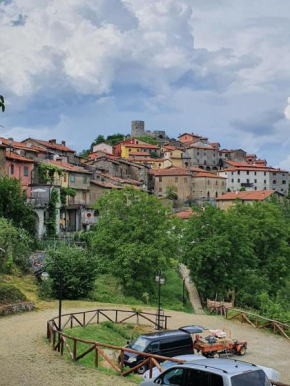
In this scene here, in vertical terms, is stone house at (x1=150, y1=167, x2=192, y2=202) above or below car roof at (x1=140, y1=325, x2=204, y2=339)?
above

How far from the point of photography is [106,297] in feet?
128

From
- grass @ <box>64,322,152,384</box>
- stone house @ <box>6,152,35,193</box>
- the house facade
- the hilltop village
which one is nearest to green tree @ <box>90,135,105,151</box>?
the hilltop village

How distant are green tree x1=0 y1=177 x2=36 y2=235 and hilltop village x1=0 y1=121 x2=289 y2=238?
338 centimetres

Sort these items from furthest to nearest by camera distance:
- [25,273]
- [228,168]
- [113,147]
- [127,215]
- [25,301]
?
[113,147]
[228,168]
[127,215]
[25,273]
[25,301]

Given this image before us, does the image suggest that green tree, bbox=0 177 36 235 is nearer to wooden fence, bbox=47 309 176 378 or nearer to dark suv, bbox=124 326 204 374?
wooden fence, bbox=47 309 176 378

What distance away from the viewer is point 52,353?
2083 centimetres

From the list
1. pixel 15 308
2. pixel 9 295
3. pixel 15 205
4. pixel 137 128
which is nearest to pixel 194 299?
pixel 15 205

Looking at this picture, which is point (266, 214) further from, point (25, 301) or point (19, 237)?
point (25, 301)

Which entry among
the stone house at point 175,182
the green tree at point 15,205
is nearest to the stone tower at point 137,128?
the stone house at point 175,182

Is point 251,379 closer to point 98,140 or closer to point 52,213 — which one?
point 52,213

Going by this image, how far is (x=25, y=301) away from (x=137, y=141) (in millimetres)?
122267

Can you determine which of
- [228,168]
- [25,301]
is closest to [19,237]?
[25,301]

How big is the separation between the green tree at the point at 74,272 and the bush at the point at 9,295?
3.95 metres

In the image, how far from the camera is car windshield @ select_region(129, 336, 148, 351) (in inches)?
886
